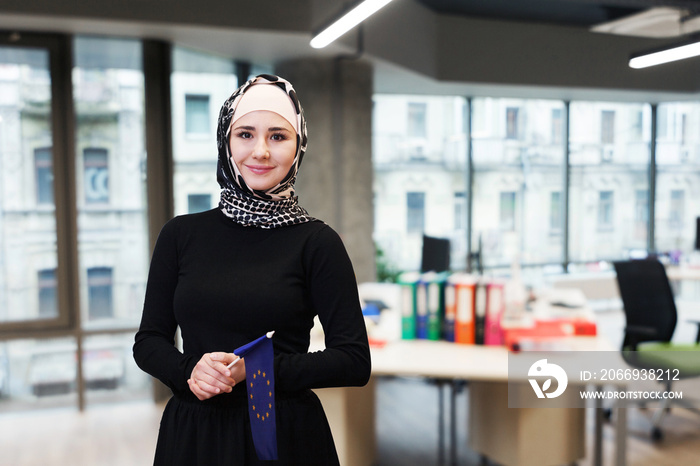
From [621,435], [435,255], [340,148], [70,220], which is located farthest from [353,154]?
[621,435]

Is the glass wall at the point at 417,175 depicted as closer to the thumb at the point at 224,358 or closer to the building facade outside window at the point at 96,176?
the building facade outside window at the point at 96,176

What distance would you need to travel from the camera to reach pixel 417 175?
6.91 m

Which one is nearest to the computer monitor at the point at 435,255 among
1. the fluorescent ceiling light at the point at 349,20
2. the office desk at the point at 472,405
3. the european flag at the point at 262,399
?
the office desk at the point at 472,405

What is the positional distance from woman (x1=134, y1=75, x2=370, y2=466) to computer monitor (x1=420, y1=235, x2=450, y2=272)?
10.4 ft

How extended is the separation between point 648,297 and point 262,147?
10.9ft

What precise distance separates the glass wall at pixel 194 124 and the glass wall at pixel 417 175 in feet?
7.21

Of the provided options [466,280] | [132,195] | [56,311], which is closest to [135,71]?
[132,195]

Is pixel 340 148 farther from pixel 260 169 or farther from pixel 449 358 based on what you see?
pixel 260 169

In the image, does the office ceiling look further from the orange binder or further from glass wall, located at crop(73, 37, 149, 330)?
the orange binder

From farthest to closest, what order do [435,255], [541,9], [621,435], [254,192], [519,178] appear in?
[519,178]
[541,9]
[435,255]
[621,435]
[254,192]

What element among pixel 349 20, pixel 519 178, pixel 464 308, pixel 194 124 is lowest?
pixel 464 308

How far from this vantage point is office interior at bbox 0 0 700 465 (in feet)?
13.7

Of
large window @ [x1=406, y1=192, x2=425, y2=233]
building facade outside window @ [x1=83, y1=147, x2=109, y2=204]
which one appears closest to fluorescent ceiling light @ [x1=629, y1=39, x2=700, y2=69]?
large window @ [x1=406, y1=192, x2=425, y2=233]

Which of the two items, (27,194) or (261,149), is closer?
(261,149)
